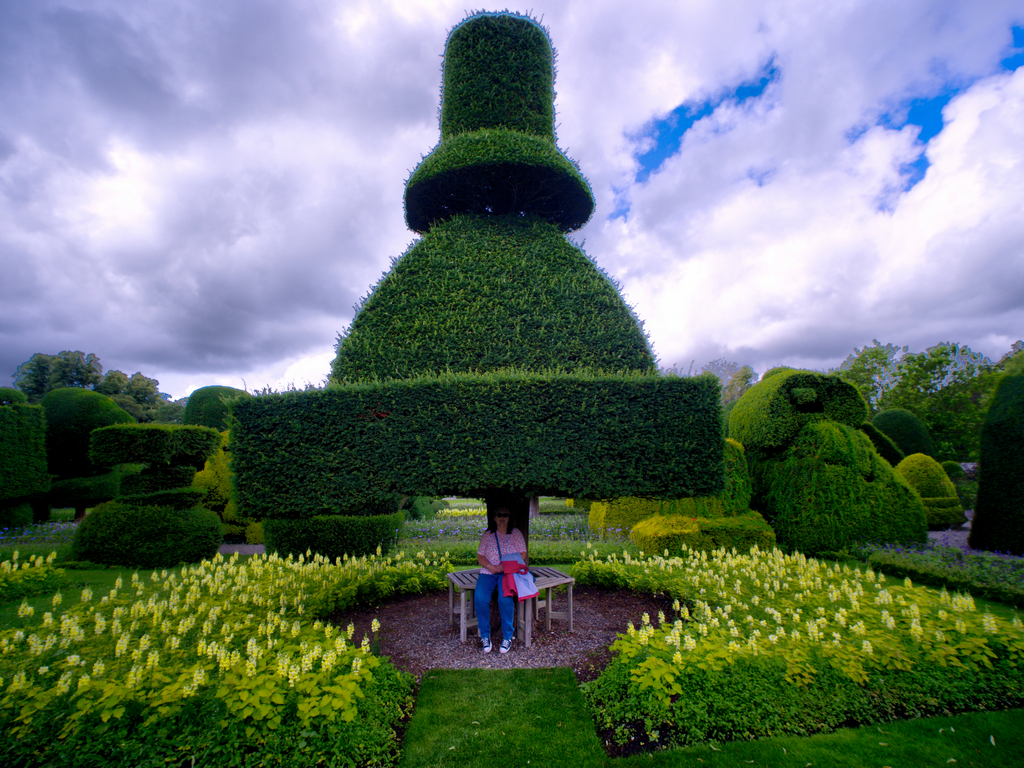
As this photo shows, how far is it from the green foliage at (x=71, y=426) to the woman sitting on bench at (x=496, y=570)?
21420mm

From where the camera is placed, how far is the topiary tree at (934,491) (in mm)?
16984

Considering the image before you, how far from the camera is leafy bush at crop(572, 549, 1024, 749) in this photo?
13.0ft

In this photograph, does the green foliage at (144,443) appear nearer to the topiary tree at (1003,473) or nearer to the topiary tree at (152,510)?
the topiary tree at (152,510)

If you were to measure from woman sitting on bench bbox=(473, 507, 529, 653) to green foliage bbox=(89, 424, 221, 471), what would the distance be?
1053cm

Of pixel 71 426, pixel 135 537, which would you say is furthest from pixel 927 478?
pixel 71 426

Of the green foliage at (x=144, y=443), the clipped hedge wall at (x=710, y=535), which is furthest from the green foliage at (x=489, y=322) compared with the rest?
the green foliage at (x=144, y=443)

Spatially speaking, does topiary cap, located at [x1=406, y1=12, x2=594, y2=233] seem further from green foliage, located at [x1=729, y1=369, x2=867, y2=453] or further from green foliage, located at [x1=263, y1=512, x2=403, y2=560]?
green foliage, located at [x1=263, y1=512, x2=403, y2=560]

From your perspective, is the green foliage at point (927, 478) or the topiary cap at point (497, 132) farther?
the green foliage at point (927, 478)

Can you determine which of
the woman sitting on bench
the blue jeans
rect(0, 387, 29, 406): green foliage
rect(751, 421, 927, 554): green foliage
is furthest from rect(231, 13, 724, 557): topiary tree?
rect(0, 387, 29, 406): green foliage

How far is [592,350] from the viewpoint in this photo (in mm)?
5867

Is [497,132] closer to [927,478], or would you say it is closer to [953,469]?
[927,478]

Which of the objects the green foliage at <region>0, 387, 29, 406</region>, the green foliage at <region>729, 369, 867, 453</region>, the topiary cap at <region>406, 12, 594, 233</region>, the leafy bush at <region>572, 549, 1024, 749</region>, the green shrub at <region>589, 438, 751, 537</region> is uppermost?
the topiary cap at <region>406, 12, 594, 233</region>

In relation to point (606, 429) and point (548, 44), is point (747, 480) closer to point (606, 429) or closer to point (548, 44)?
point (606, 429)

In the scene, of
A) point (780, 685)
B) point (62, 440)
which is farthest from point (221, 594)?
point (62, 440)
